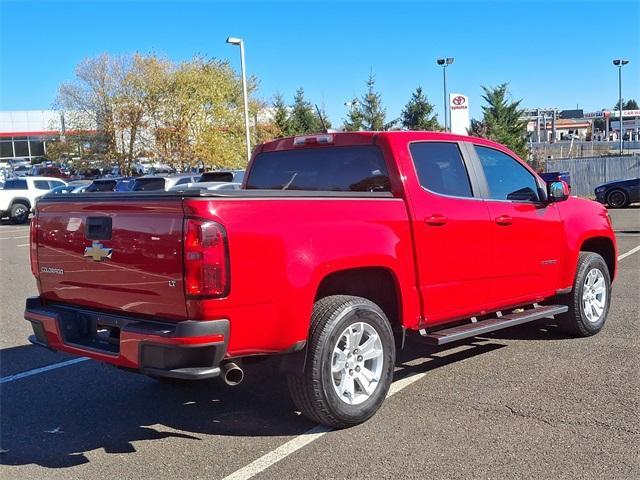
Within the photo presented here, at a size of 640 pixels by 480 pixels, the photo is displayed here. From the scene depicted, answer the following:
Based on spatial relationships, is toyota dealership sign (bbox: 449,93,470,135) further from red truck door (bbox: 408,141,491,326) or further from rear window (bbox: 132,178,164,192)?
red truck door (bbox: 408,141,491,326)

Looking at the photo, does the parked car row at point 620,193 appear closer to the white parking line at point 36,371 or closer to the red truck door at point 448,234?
the red truck door at point 448,234

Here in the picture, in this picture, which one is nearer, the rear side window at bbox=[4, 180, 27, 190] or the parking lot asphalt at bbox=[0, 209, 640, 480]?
the parking lot asphalt at bbox=[0, 209, 640, 480]

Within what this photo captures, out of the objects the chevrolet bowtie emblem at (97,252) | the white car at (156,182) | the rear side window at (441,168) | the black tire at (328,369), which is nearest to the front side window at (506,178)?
the rear side window at (441,168)

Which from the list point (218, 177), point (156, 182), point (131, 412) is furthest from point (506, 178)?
point (156, 182)

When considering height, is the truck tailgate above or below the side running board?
above

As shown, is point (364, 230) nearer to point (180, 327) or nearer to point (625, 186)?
point (180, 327)

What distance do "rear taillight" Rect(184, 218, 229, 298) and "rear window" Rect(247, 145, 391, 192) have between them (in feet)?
5.51

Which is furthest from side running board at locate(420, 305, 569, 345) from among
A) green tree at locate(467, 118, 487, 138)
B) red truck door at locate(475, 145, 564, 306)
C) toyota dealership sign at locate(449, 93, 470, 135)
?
green tree at locate(467, 118, 487, 138)

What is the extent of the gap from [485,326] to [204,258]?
260 cm

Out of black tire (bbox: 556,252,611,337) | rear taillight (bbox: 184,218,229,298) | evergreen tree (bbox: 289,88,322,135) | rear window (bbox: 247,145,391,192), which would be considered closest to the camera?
rear taillight (bbox: 184,218,229,298)

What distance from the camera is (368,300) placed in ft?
14.9

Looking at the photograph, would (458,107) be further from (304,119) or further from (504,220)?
(304,119)

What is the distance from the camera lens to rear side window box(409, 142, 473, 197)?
509 centimetres

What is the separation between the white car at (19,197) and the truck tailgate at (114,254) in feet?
83.9
